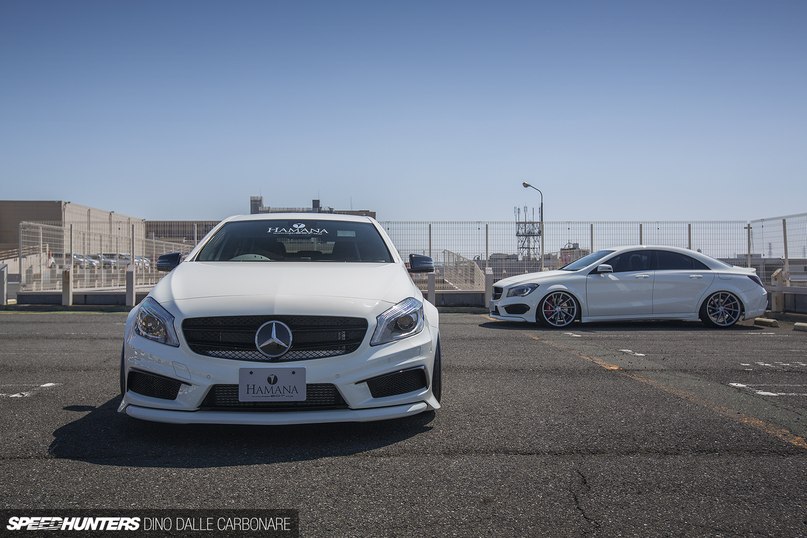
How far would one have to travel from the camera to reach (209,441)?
3732 mm

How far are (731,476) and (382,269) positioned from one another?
2.58 meters

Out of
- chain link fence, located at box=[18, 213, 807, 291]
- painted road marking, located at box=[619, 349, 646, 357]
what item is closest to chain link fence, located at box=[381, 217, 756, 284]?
chain link fence, located at box=[18, 213, 807, 291]

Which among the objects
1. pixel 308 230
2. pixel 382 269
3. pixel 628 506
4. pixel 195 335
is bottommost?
pixel 628 506

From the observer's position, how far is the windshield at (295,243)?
17.7 ft

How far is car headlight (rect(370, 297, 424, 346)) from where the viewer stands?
3.80 metres

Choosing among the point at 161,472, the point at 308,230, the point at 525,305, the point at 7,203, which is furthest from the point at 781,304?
the point at 7,203

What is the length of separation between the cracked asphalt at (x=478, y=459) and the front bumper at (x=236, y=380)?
7.0 inches

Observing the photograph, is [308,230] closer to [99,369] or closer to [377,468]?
[99,369]

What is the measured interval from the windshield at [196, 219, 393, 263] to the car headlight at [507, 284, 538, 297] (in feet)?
18.6

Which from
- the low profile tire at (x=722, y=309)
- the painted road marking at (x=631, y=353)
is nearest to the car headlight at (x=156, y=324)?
the painted road marking at (x=631, y=353)

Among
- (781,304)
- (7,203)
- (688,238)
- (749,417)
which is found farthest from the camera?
(7,203)

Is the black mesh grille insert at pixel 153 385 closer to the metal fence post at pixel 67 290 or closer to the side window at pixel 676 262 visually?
the side window at pixel 676 262

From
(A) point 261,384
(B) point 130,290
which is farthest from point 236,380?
(B) point 130,290

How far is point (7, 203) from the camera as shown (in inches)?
2744
